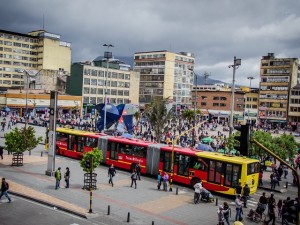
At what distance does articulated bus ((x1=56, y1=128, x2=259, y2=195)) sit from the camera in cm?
2252

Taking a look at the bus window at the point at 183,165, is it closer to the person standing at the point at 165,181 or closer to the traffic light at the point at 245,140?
the person standing at the point at 165,181

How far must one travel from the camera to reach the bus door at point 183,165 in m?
25.1

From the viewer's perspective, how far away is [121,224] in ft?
53.7

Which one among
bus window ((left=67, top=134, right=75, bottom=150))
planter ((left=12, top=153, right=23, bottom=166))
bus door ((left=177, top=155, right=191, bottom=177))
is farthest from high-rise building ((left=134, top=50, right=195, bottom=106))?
bus door ((left=177, top=155, right=191, bottom=177))

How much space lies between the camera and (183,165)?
25.4 meters

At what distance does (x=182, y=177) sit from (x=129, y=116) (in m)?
26.7

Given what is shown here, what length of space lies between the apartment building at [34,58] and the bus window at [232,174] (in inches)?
3207

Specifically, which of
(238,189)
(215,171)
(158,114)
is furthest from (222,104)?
(238,189)

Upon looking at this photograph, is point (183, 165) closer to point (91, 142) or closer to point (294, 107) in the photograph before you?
point (91, 142)

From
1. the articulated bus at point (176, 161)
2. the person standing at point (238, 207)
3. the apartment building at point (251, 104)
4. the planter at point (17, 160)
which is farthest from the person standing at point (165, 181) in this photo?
the apartment building at point (251, 104)

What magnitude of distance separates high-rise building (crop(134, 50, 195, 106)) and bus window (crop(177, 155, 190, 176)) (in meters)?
89.0

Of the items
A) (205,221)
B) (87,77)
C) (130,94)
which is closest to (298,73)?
(130,94)

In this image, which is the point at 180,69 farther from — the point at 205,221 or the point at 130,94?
the point at 205,221

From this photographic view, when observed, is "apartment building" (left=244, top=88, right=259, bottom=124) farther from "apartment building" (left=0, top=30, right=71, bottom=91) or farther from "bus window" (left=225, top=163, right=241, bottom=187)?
"bus window" (left=225, top=163, right=241, bottom=187)
